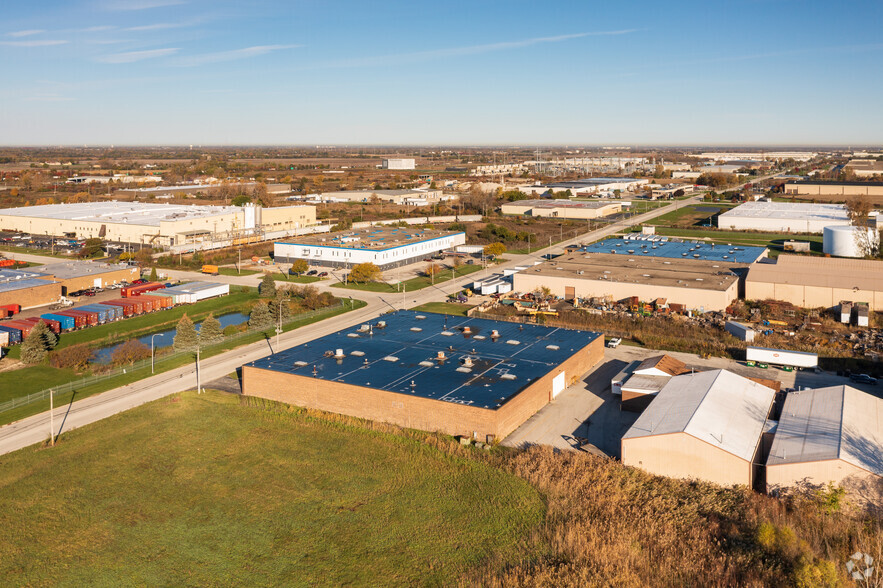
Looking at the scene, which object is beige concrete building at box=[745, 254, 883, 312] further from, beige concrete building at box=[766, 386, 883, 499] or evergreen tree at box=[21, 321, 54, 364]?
evergreen tree at box=[21, 321, 54, 364]

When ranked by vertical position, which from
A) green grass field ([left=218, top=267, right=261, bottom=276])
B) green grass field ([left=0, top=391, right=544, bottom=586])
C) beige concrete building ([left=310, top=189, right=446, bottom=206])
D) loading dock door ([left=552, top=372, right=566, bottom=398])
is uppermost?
beige concrete building ([left=310, top=189, right=446, bottom=206])

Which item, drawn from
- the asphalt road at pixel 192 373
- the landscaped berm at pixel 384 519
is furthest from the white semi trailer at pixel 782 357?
the asphalt road at pixel 192 373

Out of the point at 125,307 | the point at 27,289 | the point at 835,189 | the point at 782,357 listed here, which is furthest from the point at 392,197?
the point at 782,357

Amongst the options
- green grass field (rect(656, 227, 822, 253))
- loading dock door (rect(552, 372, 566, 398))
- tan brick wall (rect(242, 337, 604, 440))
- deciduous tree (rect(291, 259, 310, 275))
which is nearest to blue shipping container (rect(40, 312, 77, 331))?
tan brick wall (rect(242, 337, 604, 440))

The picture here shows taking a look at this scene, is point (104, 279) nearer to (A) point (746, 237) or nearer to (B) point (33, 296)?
(B) point (33, 296)

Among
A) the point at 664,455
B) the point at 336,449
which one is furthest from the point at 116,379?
the point at 664,455

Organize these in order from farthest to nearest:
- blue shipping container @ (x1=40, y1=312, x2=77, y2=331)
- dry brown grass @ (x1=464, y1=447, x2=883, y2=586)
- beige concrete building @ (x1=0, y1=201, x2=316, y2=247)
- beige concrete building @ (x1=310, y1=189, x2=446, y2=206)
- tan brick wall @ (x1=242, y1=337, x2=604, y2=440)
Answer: beige concrete building @ (x1=310, y1=189, x2=446, y2=206), beige concrete building @ (x1=0, y1=201, x2=316, y2=247), blue shipping container @ (x1=40, y1=312, x2=77, y2=331), tan brick wall @ (x1=242, y1=337, x2=604, y2=440), dry brown grass @ (x1=464, y1=447, x2=883, y2=586)
